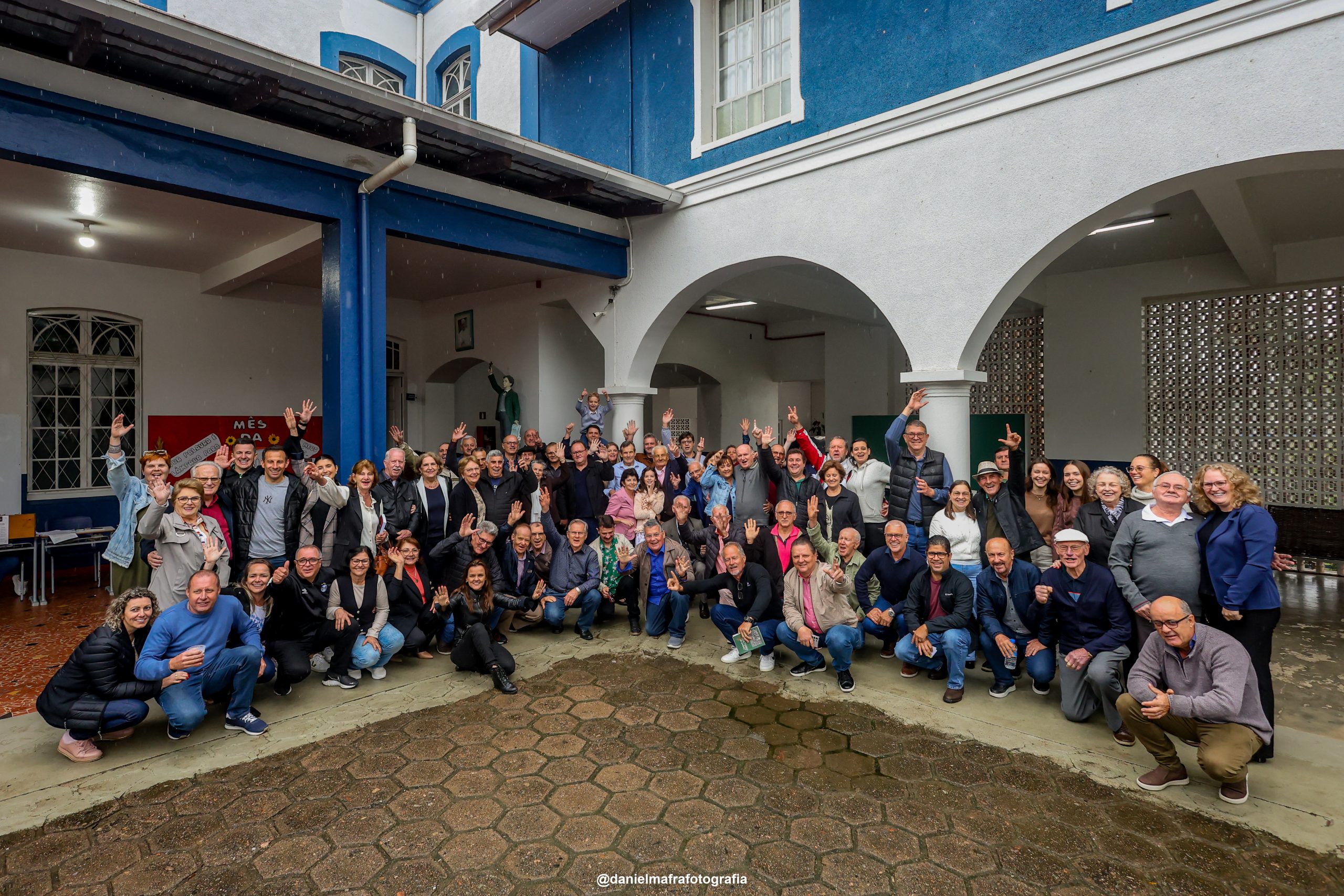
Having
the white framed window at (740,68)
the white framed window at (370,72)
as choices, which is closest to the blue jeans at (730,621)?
the white framed window at (740,68)

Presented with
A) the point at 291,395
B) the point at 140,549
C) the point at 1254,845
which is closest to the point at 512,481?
the point at 140,549

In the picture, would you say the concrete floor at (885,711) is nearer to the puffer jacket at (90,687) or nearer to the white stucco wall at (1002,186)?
the puffer jacket at (90,687)

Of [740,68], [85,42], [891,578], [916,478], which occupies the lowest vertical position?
[891,578]

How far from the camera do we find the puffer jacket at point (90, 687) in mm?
3883

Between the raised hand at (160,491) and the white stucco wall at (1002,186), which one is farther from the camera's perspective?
the white stucco wall at (1002,186)

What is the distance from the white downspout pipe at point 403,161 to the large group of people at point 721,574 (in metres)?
2.47

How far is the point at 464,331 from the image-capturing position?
11617mm

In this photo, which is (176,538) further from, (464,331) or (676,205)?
(464,331)

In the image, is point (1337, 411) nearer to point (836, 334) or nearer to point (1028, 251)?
point (1028, 251)

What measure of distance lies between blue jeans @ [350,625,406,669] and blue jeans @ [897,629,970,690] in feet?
12.2

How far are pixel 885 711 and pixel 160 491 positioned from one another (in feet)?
16.2

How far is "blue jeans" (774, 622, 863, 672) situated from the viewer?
492cm

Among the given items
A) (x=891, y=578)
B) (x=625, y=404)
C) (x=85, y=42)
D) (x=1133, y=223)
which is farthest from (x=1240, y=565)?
(x=85, y=42)

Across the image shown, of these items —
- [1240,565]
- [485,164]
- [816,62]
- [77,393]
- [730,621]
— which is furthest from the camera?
[77,393]
